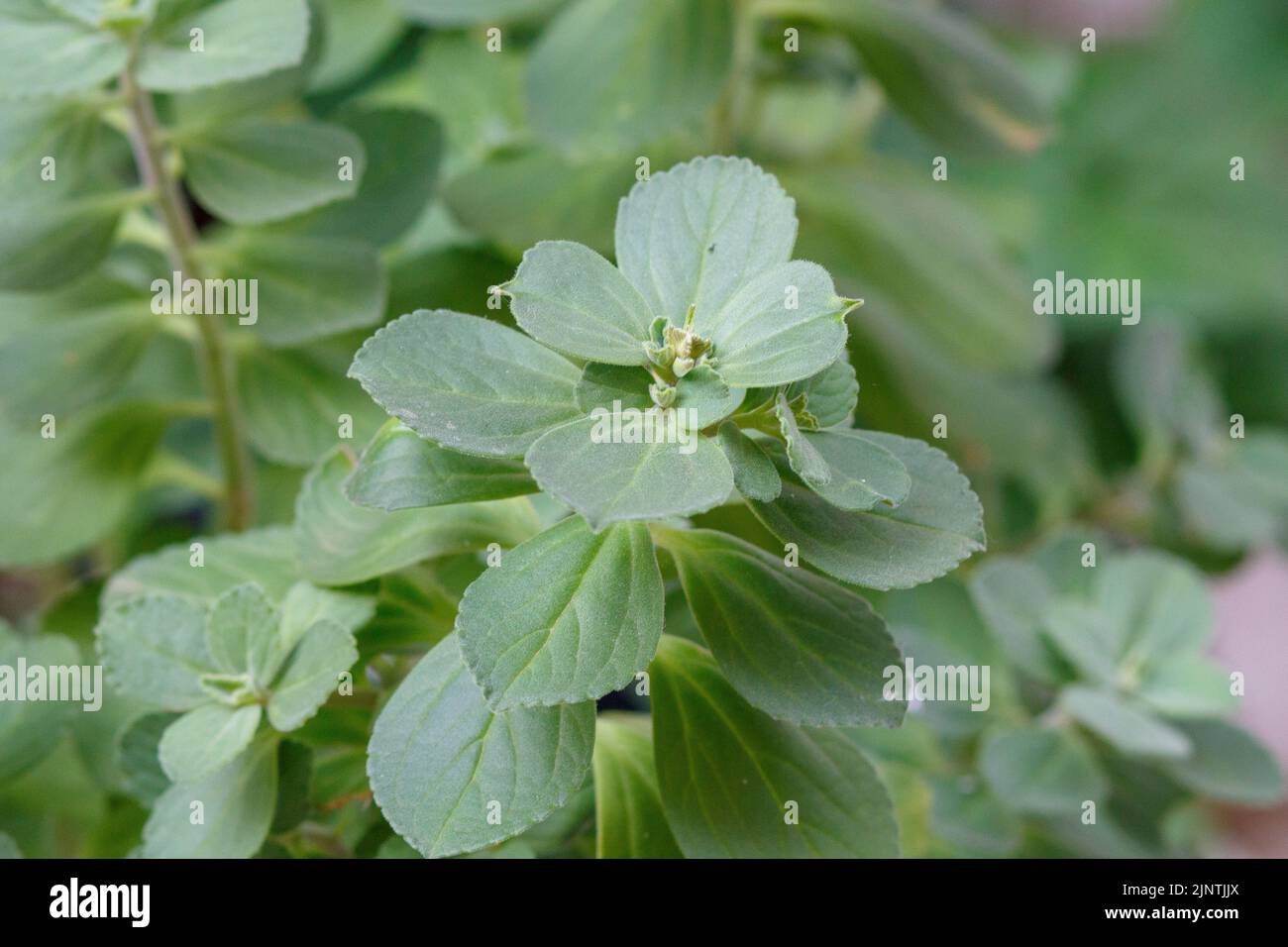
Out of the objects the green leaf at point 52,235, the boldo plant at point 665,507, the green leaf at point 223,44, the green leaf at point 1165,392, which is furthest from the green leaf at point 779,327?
the green leaf at point 1165,392

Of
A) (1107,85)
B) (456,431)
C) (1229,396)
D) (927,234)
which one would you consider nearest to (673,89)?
(927,234)

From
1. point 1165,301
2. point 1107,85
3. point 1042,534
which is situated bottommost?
point 1042,534

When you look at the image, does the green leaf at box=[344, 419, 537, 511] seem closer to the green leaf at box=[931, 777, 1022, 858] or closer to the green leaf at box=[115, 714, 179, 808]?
the green leaf at box=[115, 714, 179, 808]

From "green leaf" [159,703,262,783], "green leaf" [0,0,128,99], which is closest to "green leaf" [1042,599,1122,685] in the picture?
"green leaf" [159,703,262,783]

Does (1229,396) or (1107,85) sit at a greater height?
(1107,85)

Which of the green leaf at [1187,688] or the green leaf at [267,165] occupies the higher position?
the green leaf at [267,165]

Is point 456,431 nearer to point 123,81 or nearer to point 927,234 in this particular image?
point 123,81

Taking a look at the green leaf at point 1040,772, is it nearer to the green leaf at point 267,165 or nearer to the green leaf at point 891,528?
the green leaf at point 891,528
